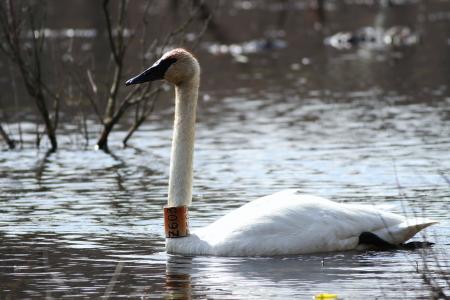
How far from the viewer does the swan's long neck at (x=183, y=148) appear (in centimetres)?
1050

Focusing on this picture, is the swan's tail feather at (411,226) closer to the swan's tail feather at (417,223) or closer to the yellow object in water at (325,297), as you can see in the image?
the swan's tail feather at (417,223)

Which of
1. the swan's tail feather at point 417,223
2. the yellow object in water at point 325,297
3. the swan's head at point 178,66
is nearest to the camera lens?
the yellow object in water at point 325,297

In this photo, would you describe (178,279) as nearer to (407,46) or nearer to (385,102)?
(385,102)

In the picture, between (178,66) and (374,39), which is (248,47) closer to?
(374,39)

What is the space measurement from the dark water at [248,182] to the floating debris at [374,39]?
5.95m

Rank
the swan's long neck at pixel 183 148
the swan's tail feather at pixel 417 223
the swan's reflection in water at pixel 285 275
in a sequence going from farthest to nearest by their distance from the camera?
Result: the swan's long neck at pixel 183 148
the swan's tail feather at pixel 417 223
the swan's reflection in water at pixel 285 275

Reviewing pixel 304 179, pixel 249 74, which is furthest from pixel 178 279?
pixel 249 74

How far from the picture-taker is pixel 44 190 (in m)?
14.3

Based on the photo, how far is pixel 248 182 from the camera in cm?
1433

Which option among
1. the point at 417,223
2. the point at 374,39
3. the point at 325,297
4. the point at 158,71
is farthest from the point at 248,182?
the point at 374,39

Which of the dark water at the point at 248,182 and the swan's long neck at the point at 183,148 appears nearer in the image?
the dark water at the point at 248,182

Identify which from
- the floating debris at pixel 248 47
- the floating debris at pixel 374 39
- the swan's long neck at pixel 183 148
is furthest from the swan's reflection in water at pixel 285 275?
the floating debris at pixel 374 39

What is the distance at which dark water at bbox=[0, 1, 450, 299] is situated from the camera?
9.31 meters

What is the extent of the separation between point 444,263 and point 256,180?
493 centimetres
